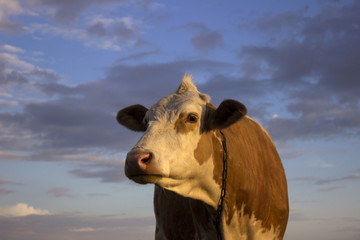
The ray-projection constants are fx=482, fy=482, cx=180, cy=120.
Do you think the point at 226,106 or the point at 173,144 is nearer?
the point at 173,144

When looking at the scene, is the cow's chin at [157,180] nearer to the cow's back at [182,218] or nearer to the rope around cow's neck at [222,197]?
the rope around cow's neck at [222,197]

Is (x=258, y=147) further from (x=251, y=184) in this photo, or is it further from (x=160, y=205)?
(x=160, y=205)

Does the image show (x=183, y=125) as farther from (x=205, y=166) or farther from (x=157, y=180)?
(x=157, y=180)

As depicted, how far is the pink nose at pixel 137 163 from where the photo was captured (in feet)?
19.3

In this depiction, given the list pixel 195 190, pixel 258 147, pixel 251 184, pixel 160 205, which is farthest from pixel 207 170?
pixel 160 205

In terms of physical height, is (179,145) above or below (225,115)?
below

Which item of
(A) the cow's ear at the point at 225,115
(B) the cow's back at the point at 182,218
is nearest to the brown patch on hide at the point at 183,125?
(A) the cow's ear at the point at 225,115

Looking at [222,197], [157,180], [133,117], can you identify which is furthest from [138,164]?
[133,117]

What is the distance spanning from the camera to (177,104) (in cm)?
686

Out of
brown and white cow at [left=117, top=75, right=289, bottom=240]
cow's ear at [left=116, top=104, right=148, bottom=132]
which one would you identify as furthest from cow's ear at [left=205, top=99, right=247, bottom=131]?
cow's ear at [left=116, top=104, right=148, bottom=132]

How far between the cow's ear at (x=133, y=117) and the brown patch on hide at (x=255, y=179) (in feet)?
4.44

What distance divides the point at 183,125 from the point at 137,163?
110cm

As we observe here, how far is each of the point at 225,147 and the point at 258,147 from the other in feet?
3.42

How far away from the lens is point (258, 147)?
795 cm
